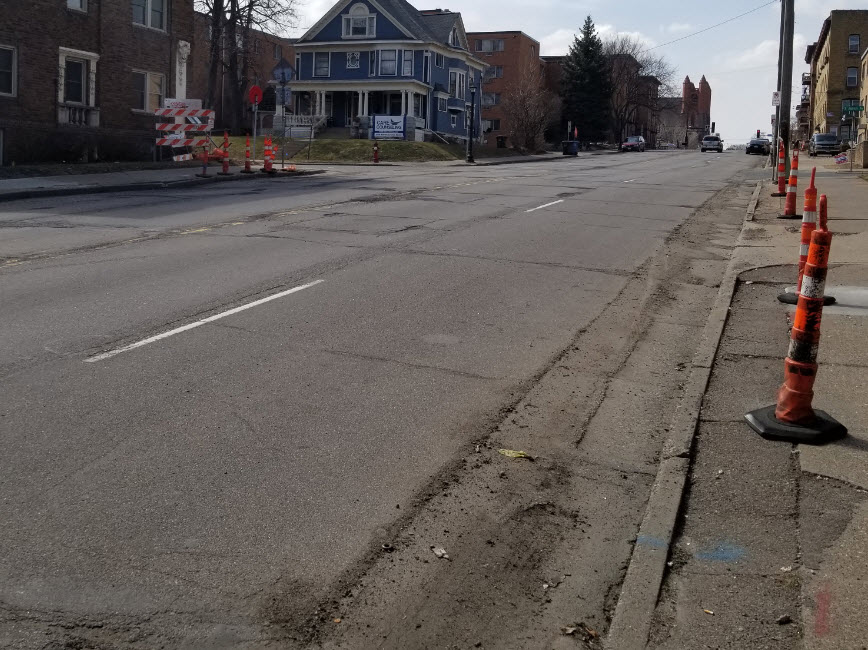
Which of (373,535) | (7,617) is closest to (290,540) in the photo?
(373,535)

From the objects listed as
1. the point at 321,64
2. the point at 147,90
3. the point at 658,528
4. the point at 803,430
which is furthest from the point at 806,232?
the point at 321,64

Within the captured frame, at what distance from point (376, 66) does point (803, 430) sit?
59.5 metres

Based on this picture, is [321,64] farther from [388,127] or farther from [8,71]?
[8,71]

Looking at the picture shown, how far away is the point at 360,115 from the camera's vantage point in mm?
61906

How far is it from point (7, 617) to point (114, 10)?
106 feet

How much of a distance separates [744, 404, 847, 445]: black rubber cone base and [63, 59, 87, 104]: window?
2995 cm

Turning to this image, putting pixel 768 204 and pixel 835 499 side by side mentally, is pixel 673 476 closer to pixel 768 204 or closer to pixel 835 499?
pixel 835 499

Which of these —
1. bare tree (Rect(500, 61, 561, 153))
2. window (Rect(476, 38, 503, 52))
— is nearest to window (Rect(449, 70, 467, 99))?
bare tree (Rect(500, 61, 561, 153))

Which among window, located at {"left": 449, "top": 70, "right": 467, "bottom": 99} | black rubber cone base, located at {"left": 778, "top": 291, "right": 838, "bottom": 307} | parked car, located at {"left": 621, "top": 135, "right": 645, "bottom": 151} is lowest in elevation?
black rubber cone base, located at {"left": 778, "top": 291, "right": 838, "bottom": 307}

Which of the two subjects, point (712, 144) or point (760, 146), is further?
point (712, 144)

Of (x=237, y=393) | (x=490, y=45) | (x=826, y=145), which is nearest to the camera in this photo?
(x=237, y=393)

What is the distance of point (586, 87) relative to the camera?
90.7 meters

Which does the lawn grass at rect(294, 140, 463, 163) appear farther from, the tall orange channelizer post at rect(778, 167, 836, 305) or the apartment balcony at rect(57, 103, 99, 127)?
the tall orange channelizer post at rect(778, 167, 836, 305)

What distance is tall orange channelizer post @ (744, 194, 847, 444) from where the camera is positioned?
595 centimetres
